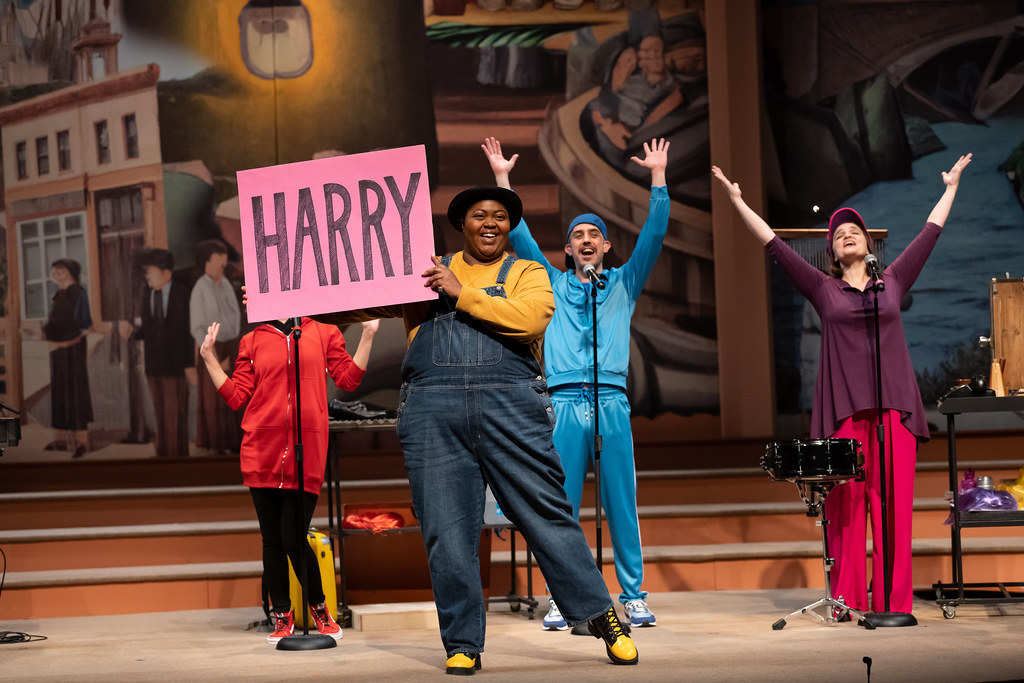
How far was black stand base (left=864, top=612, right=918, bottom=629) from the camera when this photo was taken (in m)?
4.64

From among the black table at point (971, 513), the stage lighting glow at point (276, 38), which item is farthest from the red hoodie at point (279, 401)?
the stage lighting glow at point (276, 38)

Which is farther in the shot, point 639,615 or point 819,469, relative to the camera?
point 639,615

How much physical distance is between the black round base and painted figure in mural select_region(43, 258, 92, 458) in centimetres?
411

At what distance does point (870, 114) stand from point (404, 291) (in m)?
5.68

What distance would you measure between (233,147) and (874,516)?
5.33 meters

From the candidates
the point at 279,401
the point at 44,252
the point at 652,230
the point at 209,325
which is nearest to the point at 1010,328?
the point at 652,230

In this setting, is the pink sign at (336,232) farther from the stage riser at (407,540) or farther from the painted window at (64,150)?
the painted window at (64,150)

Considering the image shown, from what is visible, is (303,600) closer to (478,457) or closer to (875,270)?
(478,457)

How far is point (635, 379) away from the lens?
8.35 meters

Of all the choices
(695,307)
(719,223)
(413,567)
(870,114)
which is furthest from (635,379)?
(413,567)

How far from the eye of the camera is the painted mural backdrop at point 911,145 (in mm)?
8281

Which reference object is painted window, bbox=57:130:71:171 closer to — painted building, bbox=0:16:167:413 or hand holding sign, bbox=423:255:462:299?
painted building, bbox=0:16:167:413

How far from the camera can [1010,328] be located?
5.22 metres

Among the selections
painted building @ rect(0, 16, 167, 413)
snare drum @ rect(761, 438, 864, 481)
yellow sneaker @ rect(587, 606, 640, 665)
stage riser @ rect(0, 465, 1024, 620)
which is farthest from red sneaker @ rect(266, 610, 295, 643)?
painted building @ rect(0, 16, 167, 413)
